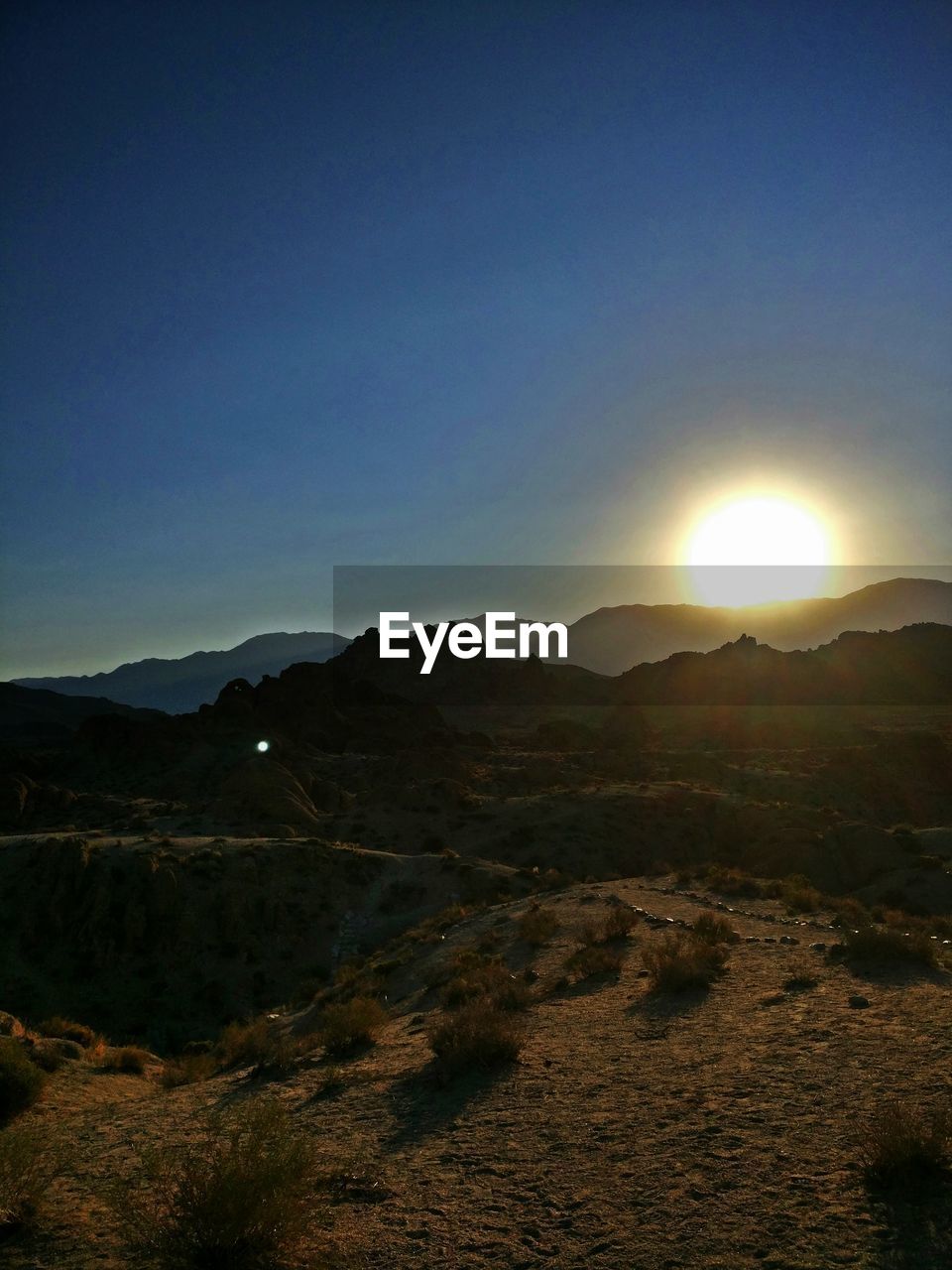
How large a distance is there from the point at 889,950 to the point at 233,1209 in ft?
38.6

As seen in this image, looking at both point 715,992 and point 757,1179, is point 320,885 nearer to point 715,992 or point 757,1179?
point 715,992

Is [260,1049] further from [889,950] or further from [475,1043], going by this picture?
[889,950]

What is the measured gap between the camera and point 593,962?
15.8m

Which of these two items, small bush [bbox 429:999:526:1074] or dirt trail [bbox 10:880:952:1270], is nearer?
dirt trail [bbox 10:880:952:1270]

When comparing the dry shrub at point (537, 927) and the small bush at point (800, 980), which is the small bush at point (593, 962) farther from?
the small bush at point (800, 980)

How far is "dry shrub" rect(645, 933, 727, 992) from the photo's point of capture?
526 inches

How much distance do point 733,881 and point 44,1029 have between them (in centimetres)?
1953

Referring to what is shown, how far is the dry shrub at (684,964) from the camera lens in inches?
526

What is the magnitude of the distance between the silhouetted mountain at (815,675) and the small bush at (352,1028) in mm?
112531

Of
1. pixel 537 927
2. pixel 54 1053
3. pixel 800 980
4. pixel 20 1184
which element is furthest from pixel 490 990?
pixel 20 1184

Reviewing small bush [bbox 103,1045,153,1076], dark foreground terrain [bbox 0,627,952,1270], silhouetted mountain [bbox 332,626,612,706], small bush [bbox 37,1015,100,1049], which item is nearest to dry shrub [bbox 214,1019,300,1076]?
dark foreground terrain [bbox 0,627,952,1270]

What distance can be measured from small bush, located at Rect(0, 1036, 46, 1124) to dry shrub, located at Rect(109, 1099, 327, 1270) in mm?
6082

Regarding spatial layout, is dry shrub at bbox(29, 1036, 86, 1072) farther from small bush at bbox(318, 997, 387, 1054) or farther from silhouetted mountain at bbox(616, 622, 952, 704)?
silhouetted mountain at bbox(616, 622, 952, 704)

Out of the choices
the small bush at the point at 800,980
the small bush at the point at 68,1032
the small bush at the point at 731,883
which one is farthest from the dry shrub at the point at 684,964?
the small bush at the point at 68,1032
